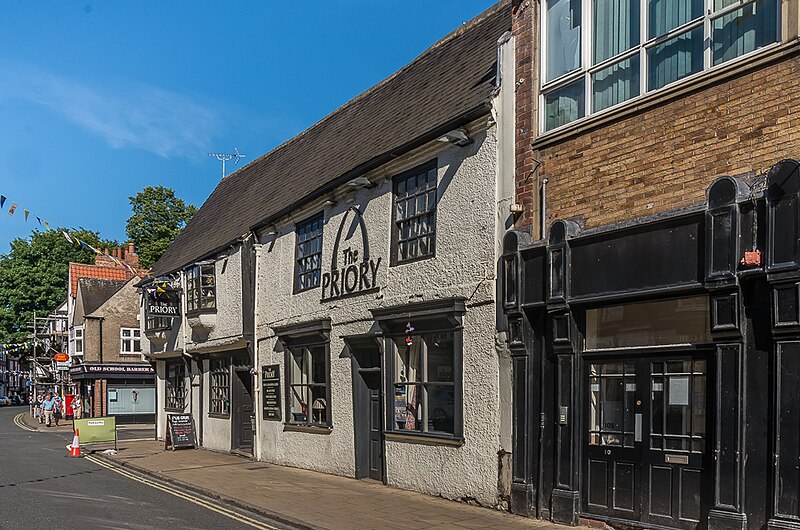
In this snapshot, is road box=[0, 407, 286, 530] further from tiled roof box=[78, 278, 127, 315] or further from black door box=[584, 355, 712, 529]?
A: tiled roof box=[78, 278, 127, 315]

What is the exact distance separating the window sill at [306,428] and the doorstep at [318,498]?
84cm

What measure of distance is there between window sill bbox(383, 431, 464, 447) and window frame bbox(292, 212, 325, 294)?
441 centimetres

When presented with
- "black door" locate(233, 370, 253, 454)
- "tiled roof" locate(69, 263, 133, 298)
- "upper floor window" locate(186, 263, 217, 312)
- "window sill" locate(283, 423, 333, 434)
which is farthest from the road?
"tiled roof" locate(69, 263, 133, 298)

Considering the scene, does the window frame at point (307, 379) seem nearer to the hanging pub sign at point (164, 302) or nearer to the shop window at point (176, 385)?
the hanging pub sign at point (164, 302)

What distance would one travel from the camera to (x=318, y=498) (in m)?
12.6

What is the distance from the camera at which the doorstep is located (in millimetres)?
10295

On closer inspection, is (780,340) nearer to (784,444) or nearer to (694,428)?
(784,444)

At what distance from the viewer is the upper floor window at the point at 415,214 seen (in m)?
13.1

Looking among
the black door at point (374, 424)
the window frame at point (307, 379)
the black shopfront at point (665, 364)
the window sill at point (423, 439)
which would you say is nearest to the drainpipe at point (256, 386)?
the window frame at point (307, 379)

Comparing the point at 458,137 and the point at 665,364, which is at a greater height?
the point at 458,137

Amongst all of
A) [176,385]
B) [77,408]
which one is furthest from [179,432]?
[77,408]

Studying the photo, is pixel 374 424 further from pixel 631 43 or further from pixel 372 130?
pixel 631 43

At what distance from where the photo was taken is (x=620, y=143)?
9.44 m

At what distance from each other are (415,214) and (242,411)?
10328mm
